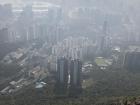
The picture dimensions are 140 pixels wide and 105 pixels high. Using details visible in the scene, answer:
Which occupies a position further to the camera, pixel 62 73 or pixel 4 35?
pixel 4 35

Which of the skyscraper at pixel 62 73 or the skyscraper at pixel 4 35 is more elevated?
the skyscraper at pixel 4 35

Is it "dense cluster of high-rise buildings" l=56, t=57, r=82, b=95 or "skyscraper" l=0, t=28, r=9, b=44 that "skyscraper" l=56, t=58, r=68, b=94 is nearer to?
"dense cluster of high-rise buildings" l=56, t=57, r=82, b=95

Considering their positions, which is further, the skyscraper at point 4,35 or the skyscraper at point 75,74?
the skyscraper at point 4,35

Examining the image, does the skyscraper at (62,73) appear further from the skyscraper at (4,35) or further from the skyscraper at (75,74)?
the skyscraper at (4,35)

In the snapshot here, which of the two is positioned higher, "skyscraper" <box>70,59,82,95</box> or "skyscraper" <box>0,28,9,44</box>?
"skyscraper" <box>0,28,9,44</box>

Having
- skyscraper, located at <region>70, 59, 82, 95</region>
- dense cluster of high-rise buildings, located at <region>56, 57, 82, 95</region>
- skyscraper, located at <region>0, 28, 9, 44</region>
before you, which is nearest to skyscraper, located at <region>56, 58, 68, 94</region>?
dense cluster of high-rise buildings, located at <region>56, 57, 82, 95</region>

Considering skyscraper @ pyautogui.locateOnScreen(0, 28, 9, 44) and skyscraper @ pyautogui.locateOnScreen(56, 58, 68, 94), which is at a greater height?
skyscraper @ pyautogui.locateOnScreen(0, 28, 9, 44)

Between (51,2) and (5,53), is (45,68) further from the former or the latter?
(51,2)

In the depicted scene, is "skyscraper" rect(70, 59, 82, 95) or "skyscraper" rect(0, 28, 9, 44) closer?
"skyscraper" rect(70, 59, 82, 95)

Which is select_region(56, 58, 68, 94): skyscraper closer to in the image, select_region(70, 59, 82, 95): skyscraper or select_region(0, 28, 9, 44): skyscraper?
select_region(70, 59, 82, 95): skyscraper

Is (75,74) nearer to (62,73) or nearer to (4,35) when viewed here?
(62,73)

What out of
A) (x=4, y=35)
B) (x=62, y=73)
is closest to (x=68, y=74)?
(x=62, y=73)

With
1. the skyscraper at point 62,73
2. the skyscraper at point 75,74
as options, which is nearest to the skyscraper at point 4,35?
the skyscraper at point 62,73

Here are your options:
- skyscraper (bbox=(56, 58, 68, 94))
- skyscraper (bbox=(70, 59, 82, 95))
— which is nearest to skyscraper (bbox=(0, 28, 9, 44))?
skyscraper (bbox=(56, 58, 68, 94))
